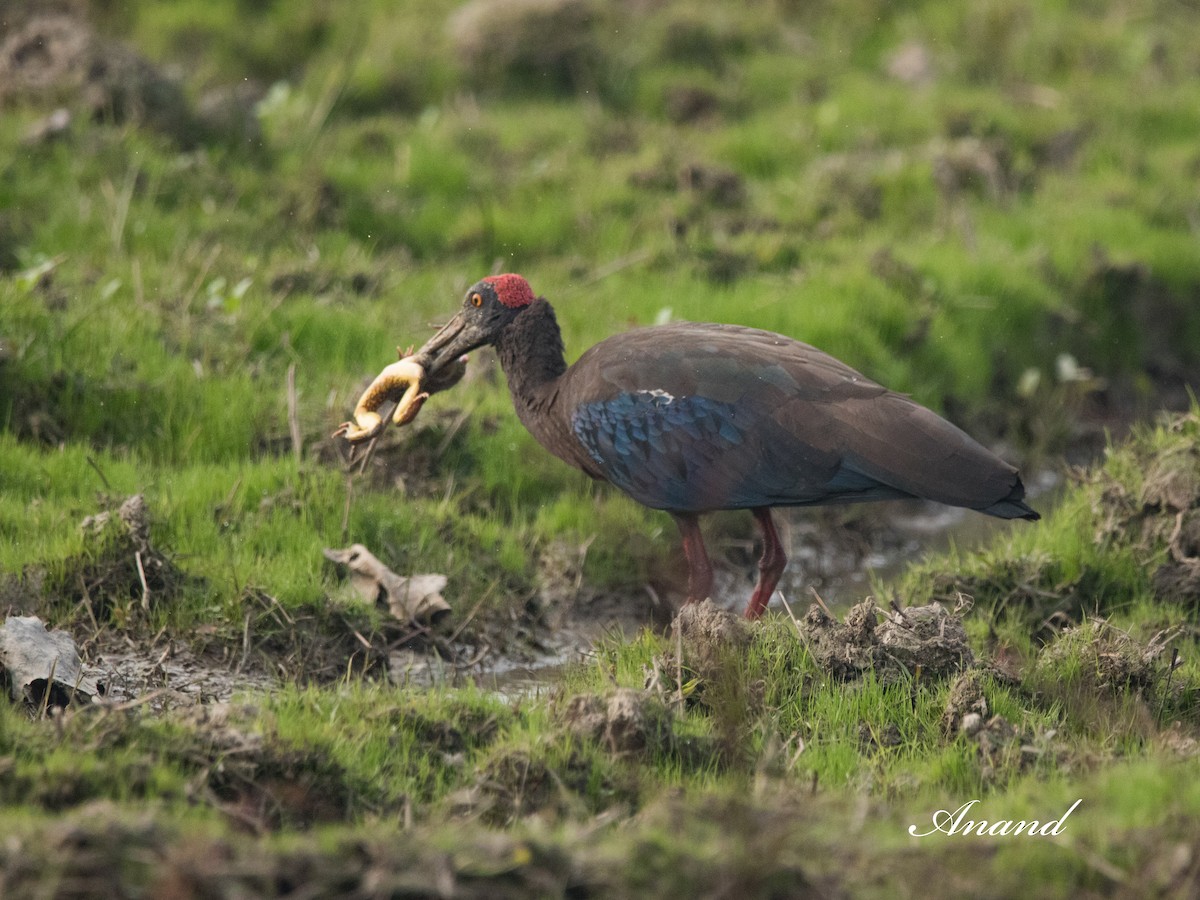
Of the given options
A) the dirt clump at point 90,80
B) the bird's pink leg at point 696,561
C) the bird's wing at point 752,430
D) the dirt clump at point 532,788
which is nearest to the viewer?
the dirt clump at point 532,788

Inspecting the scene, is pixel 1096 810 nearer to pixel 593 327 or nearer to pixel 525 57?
pixel 593 327

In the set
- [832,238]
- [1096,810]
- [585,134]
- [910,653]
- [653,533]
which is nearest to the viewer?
[1096,810]

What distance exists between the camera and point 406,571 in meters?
6.97

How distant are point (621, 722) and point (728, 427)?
174 cm

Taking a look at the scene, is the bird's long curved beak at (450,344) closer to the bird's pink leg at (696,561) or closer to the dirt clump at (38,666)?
the bird's pink leg at (696,561)

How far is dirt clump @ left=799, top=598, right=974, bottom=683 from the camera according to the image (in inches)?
224

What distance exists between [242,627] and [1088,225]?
22.3 feet

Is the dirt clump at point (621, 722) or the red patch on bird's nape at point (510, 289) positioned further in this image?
the red patch on bird's nape at point (510, 289)

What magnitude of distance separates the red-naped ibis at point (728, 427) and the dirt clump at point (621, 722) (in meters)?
1.50

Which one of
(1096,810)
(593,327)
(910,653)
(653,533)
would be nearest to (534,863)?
(1096,810)

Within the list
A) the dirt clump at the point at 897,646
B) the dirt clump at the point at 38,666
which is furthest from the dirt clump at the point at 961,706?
the dirt clump at the point at 38,666

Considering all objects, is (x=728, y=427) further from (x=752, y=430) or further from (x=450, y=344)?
(x=450, y=344)

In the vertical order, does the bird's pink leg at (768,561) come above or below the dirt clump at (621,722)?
below

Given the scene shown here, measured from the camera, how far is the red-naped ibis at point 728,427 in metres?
6.11
